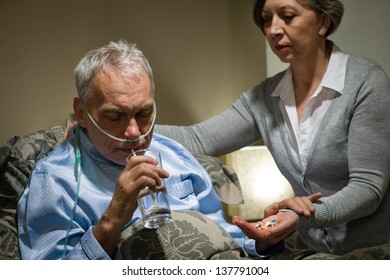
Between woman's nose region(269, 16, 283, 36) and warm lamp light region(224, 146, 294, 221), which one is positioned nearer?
woman's nose region(269, 16, 283, 36)

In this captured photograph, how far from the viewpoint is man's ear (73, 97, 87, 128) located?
1336 mm

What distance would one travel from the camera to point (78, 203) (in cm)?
129

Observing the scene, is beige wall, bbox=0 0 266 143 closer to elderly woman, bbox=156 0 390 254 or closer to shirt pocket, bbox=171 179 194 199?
elderly woman, bbox=156 0 390 254

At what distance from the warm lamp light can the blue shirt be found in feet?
1.61

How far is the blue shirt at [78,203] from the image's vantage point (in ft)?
4.07

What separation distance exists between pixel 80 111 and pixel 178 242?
0.42 m

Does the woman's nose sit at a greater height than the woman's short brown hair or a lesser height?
lesser

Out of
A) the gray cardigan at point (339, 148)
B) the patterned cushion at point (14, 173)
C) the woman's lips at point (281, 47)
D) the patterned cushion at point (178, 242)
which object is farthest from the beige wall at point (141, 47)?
the patterned cushion at point (178, 242)

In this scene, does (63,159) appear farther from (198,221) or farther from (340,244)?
(340,244)

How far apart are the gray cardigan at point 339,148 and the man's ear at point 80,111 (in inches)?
12.7

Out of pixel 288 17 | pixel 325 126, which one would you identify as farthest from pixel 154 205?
pixel 288 17

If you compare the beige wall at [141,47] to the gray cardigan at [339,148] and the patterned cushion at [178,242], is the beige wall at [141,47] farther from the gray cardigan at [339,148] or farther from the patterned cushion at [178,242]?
the patterned cushion at [178,242]

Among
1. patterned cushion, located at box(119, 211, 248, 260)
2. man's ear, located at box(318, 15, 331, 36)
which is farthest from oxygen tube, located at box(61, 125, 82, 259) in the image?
Answer: man's ear, located at box(318, 15, 331, 36)

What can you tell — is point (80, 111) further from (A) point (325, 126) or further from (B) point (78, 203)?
(A) point (325, 126)
